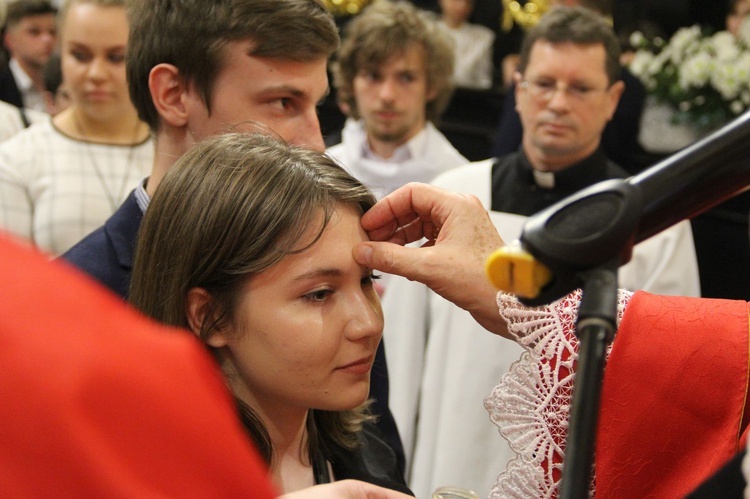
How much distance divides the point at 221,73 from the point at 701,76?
376 centimetres

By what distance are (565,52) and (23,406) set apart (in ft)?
10.7

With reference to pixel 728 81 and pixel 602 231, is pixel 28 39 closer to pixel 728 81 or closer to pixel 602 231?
pixel 728 81

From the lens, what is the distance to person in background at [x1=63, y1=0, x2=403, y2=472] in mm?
1956

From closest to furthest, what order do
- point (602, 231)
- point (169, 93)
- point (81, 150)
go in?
point (602, 231) < point (169, 93) < point (81, 150)

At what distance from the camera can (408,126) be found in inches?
174

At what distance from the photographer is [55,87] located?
443 centimetres

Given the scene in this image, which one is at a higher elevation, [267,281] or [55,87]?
[267,281]

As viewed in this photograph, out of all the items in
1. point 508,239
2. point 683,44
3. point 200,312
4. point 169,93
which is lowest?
point 508,239

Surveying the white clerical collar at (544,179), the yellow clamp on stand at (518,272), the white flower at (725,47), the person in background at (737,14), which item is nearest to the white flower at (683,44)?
the white flower at (725,47)

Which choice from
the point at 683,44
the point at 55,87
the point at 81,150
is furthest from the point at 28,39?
the point at 683,44

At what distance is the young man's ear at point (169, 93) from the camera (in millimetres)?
2018

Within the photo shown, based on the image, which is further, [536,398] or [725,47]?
[725,47]

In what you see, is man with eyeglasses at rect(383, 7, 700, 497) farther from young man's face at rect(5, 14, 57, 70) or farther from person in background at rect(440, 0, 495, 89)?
person in background at rect(440, 0, 495, 89)

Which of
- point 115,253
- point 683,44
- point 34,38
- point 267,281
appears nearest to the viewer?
point 267,281
